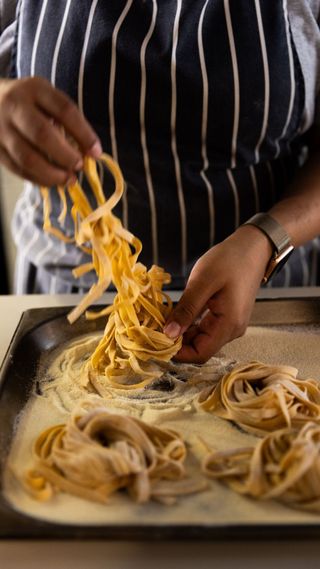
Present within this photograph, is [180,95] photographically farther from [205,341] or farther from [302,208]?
[205,341]

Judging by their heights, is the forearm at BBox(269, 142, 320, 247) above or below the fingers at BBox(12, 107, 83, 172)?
below

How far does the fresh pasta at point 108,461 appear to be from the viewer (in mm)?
1009

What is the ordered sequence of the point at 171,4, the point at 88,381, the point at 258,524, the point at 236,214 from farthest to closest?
the point at 236,214 → the point at 171,4 → the point at 88,381 → the point at 258,524

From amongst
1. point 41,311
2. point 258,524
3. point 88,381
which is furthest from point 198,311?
point 258,524

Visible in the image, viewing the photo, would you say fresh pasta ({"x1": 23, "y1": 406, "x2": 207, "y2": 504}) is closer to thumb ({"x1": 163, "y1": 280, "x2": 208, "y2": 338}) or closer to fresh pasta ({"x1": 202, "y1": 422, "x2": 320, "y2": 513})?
fresh pasta ({"x1": 202, "y1": 422, "x2": 320, "y2": 513})

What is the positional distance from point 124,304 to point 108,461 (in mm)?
372

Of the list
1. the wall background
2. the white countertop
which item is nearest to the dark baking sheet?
the white countertop

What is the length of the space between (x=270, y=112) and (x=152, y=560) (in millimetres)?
992

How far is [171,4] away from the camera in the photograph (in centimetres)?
151

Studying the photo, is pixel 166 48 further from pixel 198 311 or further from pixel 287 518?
pixel 287 518

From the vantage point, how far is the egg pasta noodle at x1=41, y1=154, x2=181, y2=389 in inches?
48.2

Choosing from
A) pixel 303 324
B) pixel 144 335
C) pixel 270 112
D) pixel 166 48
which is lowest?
pixel 303 324

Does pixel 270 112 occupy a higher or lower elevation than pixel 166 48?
lower

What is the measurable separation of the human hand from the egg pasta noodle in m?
0.04
